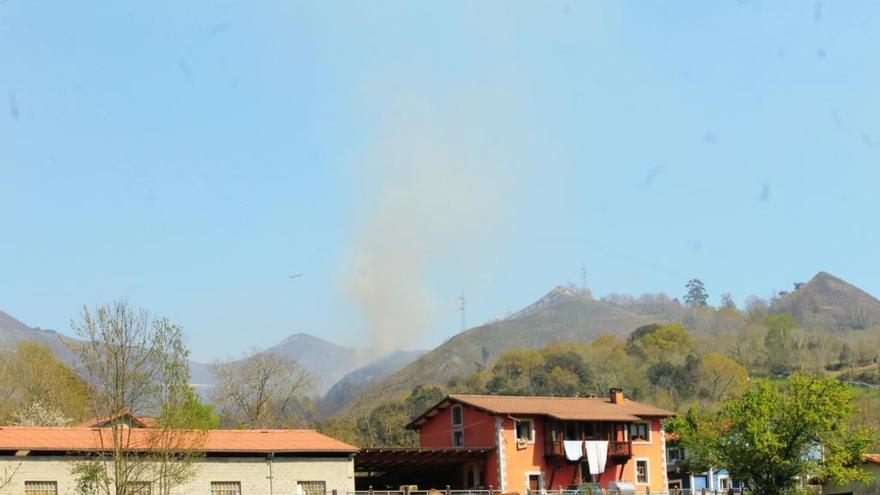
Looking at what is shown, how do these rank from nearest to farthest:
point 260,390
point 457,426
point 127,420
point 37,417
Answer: point 127,420
point 457,426
point 37,417
point 260,390

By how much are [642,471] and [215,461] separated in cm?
2635

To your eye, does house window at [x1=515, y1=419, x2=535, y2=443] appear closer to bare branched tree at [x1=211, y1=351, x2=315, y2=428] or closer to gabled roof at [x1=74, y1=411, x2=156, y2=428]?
gabled roof at [x1=74, y1=411, x2=156, y2=428]

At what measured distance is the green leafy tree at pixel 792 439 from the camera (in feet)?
176

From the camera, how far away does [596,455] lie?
63.3 m

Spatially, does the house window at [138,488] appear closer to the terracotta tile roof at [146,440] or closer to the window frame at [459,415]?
the terracotta tile roof at [146,440]

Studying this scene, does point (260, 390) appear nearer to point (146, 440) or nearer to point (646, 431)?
point (646, 431)

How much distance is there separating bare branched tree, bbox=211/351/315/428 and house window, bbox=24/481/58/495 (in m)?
43.4

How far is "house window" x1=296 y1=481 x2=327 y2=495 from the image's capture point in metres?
51.3

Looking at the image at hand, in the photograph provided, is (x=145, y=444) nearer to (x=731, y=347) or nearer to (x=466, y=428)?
(x=466, y=428)

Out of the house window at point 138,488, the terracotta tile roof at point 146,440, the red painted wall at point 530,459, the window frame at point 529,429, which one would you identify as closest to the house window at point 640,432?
the red painted wall at point 530,459

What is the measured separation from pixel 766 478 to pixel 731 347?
11991 centimetres

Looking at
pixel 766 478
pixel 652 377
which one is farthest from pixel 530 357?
pixel 766 478

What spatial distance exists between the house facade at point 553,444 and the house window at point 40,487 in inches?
813

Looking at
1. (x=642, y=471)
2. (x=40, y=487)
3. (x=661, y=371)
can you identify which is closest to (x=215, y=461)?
(x=40, y=487)
